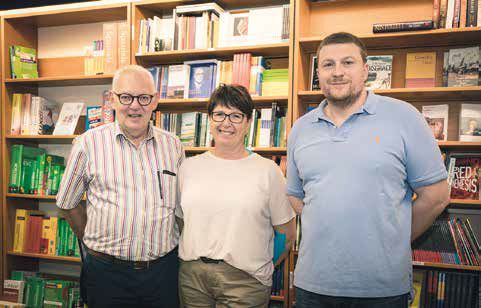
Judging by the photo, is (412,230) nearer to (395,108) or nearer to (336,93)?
(395,108)

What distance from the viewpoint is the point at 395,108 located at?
1.59 meters

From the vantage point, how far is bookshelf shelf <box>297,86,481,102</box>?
2826 millimetres

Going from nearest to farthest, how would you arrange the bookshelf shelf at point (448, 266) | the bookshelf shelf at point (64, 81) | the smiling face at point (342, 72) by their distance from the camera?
the smiling face at point (342, 72)
the bookshelf shelf at point (448, 266)
the bookshelf shelf at point (64, 81)

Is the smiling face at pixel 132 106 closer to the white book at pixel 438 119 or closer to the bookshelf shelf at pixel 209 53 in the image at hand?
the bookshelf shelf at pixel 209 53

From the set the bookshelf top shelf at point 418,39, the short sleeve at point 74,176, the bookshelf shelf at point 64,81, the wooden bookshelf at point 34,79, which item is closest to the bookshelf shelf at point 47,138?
the wooden bookshelf at point 34,79

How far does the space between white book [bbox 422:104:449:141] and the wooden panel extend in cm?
70

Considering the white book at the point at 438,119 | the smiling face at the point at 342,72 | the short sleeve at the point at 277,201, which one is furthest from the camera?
the white book at the point at 438,119

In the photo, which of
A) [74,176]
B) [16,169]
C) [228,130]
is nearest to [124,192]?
[74,176]

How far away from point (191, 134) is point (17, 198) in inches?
71.2

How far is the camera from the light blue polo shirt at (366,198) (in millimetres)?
1501

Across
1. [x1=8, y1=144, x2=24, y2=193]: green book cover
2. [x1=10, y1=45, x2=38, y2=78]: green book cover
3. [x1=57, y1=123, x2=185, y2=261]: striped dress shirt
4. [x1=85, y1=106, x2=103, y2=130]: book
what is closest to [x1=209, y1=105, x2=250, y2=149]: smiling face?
[x1=57, y1=123, x2=185, y2=261]: striped dress shirt

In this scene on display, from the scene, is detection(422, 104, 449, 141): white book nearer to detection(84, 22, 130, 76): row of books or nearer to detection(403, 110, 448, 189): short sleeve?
detection(403, 110, 448, 189): short sleeve

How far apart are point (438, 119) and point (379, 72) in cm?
52

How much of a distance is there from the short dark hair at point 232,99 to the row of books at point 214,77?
1.34m
